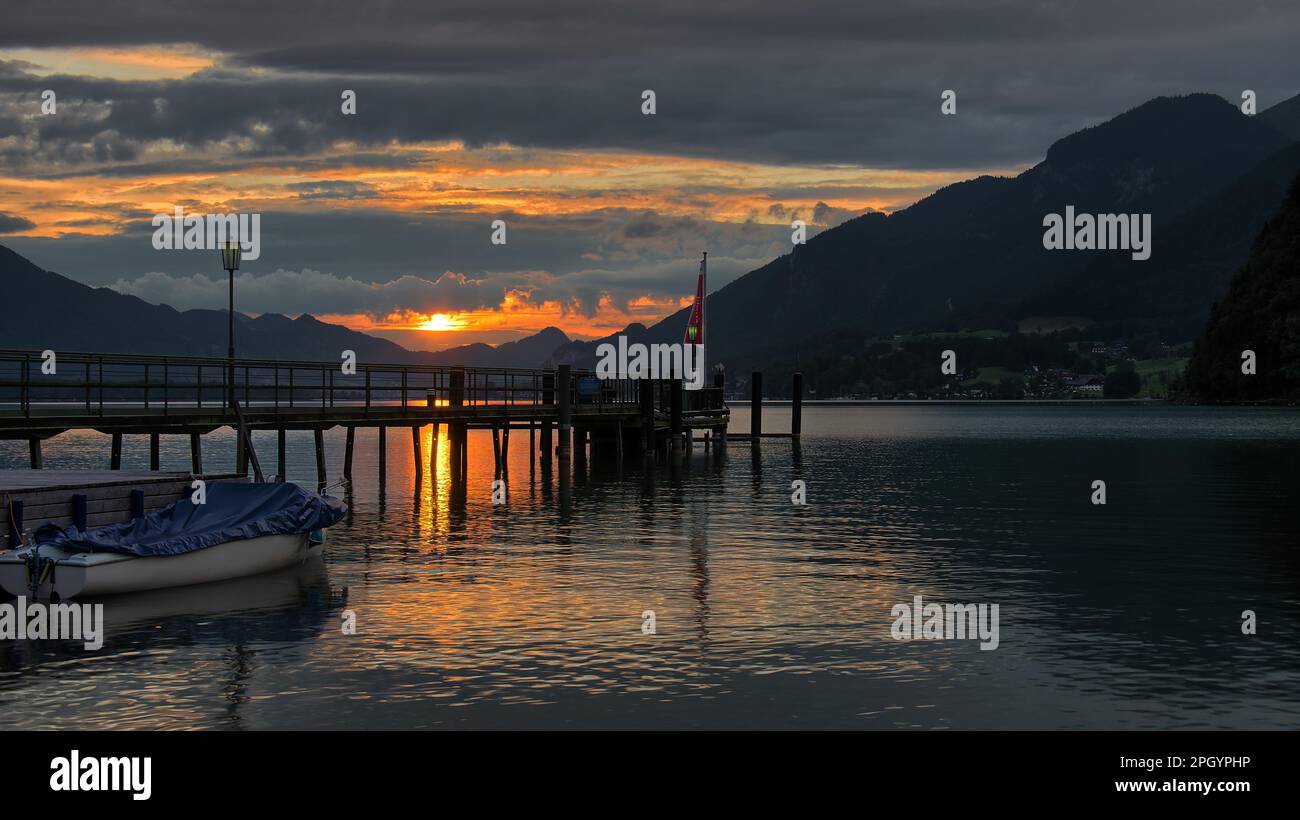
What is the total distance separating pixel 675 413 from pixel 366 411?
3058cm

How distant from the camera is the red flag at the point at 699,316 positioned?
77500 millimetres

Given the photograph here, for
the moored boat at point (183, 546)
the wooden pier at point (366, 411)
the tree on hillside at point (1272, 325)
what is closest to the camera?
the moored boat at point (183, 546)

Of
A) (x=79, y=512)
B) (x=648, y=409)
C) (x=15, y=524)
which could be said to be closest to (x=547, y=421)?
(x=648, y=409)

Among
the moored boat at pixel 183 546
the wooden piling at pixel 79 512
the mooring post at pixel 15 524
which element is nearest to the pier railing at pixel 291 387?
the moored boat at pixel 183 546

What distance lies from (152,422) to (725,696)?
26895 millimetres

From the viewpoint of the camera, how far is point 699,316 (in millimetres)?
78625

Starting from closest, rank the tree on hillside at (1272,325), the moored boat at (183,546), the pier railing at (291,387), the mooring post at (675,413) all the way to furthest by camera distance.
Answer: the moored boat at (183,546)
the pier railing at (291,387)
the mooring post at (675,413)
the tree on hillside at (1272,325)

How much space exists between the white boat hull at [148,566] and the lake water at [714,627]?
32 centimetres

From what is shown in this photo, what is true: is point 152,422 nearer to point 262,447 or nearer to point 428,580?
point 428,580

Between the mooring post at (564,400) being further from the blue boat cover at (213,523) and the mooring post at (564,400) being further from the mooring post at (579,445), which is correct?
the blue boat cover at (213,523)

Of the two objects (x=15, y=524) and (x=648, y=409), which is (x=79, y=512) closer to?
(x=15, y=524)
